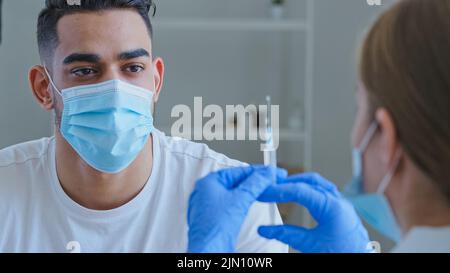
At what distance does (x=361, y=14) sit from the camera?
1.14m

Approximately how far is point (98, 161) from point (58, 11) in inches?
10.7

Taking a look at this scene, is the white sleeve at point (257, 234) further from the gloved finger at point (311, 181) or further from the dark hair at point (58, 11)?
the dark hair at point (58, 11)

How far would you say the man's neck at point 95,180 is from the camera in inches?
42.6

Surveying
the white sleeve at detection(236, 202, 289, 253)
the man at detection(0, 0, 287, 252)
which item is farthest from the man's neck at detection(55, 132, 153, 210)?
the white sleeve at detection(236, 202, 289, 253)

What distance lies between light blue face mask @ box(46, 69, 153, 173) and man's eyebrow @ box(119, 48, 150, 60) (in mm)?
44

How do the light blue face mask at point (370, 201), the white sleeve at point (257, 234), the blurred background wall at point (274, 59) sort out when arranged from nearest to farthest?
the light blue face mask at point (370, 201), the white sleeve at point (257, 234), the blurred background wall at point (274, 59)

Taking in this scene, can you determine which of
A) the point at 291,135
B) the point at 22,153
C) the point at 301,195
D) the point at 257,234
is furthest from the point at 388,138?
the point at 291,135

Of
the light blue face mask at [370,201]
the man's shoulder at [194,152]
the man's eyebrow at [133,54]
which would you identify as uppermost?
the man's eyebrow at [133,54]

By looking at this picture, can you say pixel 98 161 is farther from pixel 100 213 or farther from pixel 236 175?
pixel 236 175

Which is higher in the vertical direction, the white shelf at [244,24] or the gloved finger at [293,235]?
the white shelf at [244,24]

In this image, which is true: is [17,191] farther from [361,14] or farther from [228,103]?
[228,103]

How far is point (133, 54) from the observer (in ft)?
3.43

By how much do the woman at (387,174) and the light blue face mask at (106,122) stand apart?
0.26 metres

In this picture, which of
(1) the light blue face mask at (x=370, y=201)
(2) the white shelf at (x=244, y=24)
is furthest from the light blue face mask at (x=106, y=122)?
(2) the white shelf at (x=244, y=24)
